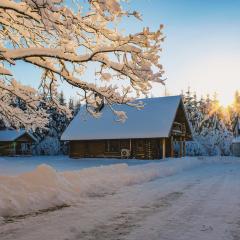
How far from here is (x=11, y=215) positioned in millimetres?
7266

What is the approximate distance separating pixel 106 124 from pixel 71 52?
30.2 meters

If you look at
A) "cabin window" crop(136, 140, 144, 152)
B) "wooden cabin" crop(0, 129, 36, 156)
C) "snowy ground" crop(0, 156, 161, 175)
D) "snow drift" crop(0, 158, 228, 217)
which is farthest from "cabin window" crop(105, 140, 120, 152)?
"snow drift" crop(0, 158, 228, 217)

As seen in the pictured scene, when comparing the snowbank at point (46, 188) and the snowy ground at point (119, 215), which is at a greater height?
the snowbank at point (46, 188)

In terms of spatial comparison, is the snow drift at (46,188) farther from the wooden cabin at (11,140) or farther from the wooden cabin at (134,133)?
the wooden cabin at (11,140)

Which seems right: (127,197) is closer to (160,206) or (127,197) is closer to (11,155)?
(160,206)

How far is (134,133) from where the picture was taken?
34750 millimetres

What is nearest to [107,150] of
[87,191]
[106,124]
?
[106,124]

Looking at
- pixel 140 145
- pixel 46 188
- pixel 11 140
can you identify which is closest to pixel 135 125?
pixel 140 145

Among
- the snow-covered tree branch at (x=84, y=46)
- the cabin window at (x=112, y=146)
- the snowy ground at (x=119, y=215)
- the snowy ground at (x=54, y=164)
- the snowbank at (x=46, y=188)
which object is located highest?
the snow-covered tree branch at (x=84, y=46)

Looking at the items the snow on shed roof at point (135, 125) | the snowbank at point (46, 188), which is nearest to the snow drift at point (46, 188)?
the snowbank at point (46, 188)

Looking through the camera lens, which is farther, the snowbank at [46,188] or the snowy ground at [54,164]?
the snowy ground at [54,164]

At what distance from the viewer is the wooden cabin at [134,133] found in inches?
1359

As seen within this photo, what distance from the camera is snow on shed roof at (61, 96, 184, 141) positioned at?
3416 cm

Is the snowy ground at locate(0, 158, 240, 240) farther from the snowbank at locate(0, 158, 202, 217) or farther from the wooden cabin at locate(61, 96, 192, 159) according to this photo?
the wooden cabin at locate(61, 96, 192, 159)
